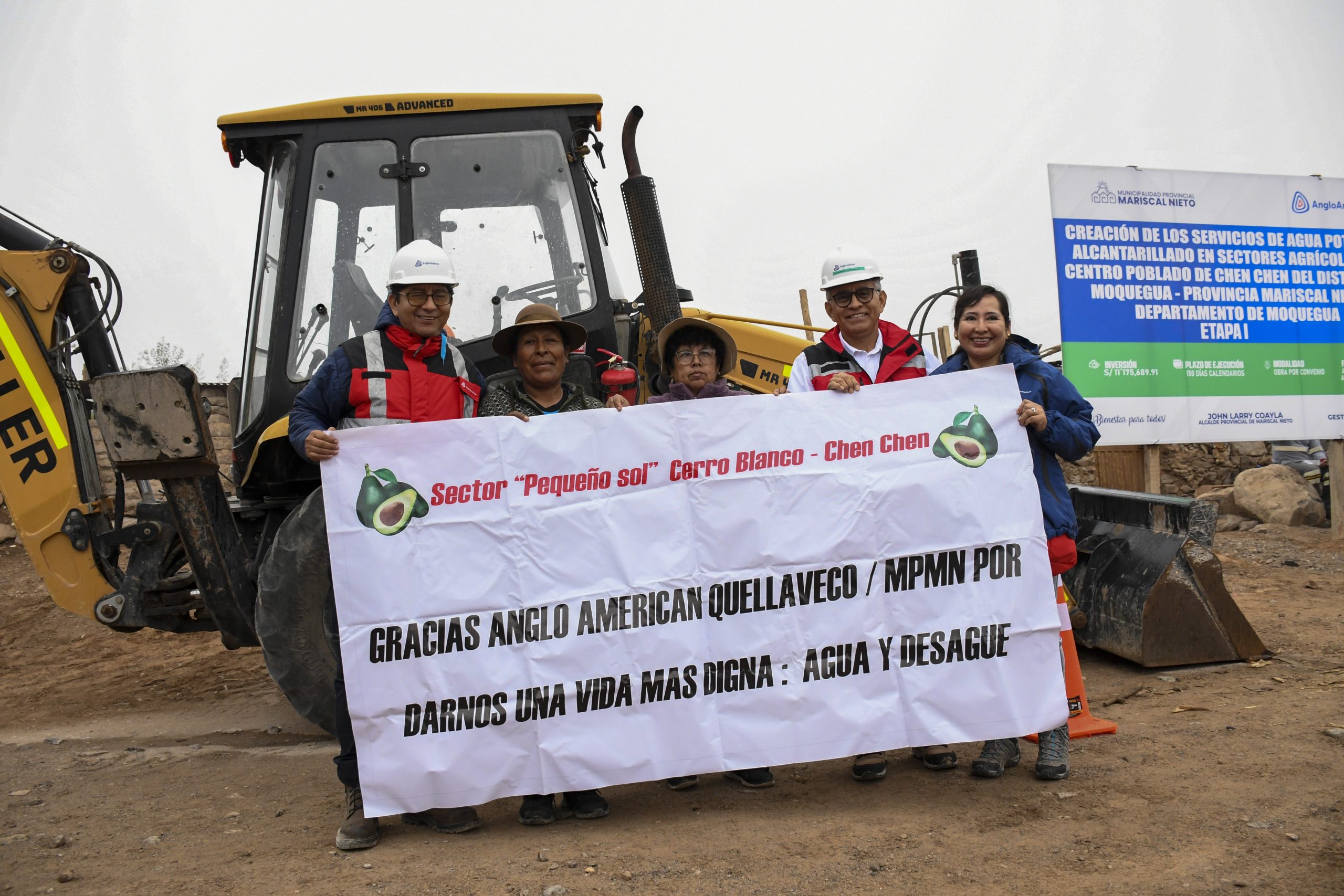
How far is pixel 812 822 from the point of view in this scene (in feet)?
11.8

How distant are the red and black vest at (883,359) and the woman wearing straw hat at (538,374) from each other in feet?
2.93

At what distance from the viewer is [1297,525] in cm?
1130

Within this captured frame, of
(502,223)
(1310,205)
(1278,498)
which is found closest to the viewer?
(502,223)

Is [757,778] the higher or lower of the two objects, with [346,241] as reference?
lower

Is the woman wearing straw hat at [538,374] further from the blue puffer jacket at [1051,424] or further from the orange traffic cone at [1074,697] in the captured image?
the orange traffic cone at [1074,697]

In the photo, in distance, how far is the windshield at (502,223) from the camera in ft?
16.7

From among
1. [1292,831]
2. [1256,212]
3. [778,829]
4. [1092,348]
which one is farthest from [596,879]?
[1256,212]

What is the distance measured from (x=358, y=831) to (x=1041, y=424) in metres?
3.01

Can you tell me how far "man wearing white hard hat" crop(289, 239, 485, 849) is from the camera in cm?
380

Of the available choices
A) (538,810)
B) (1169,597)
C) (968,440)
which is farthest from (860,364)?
(1169,597)

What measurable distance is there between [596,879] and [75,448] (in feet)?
14.8

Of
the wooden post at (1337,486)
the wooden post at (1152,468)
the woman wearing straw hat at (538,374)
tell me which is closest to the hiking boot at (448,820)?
the woman wearing straw hat at (538,374)

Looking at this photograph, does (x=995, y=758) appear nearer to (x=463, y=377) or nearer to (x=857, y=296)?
(x=857, y=296)

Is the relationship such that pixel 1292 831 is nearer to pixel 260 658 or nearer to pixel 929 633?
pixel 929 633
